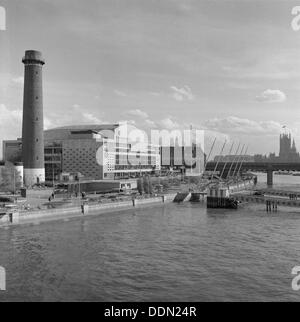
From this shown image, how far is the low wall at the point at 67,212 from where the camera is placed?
137 feet

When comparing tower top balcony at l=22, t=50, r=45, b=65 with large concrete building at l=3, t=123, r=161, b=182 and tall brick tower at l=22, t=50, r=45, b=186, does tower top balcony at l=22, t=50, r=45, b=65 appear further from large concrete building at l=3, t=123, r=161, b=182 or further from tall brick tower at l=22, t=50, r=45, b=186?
large concrete building at l=3, t=123, r=161, b=182

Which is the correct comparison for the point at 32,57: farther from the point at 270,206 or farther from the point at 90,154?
the point at 270,206

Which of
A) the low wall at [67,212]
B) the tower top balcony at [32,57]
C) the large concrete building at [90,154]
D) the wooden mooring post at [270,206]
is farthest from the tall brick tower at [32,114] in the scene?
the wooden mooring post at [270,206]

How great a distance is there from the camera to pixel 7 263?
26172 millimetres

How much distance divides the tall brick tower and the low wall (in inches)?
949

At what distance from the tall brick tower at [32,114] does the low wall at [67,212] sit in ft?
79.1

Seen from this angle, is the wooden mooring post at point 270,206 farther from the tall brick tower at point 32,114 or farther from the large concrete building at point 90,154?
the tall brick tower at point 32,114

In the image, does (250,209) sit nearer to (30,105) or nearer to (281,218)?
(281,218)

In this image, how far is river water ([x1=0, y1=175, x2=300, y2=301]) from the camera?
2058cm

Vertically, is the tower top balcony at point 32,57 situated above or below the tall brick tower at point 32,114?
above

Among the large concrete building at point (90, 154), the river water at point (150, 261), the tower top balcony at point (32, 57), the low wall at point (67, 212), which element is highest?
the tower top balcony at point (32, 57)

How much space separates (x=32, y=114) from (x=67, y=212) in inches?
1198

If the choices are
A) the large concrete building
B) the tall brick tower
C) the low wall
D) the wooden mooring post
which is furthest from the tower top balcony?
the wooden mooring post
